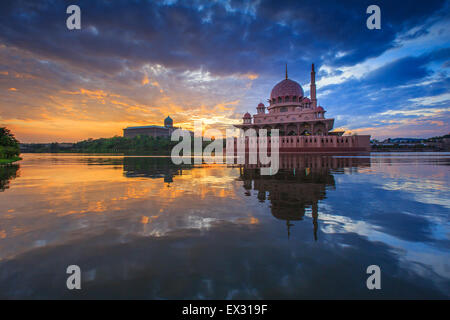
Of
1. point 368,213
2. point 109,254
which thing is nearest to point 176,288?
point 109,254

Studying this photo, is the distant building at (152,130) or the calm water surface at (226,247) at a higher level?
the distant building at (152,130)

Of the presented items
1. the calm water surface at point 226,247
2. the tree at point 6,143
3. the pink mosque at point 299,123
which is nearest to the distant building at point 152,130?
the pink mosque at point 299,123

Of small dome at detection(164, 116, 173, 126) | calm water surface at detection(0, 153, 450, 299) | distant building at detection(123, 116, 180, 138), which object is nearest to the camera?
calm water surface at detection(0, 153, 450, 299)

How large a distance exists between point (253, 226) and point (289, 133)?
2171 inches

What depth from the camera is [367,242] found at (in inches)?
134

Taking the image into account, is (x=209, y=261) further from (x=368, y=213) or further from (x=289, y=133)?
(x=289, y=133)

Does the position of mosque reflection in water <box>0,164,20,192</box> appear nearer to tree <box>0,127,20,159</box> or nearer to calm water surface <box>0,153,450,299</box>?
calm water surface <box>0,153,450,299</box>

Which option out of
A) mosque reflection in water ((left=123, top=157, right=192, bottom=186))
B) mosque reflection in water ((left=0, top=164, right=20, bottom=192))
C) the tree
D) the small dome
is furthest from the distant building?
mosque reflection in water ((left=0, top=164, right=20, bottom=192))

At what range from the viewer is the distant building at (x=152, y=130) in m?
139

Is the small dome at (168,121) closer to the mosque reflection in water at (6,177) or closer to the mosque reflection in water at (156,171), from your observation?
the mosque reflection in water at (156,171)

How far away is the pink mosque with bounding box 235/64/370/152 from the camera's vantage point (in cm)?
4488

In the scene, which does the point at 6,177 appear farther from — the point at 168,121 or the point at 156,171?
the point at 168,121

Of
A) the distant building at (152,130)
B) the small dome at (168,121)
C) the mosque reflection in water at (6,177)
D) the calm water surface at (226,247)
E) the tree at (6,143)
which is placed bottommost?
the calm water surface at (226,247)

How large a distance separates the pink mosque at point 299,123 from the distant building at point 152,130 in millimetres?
95417
